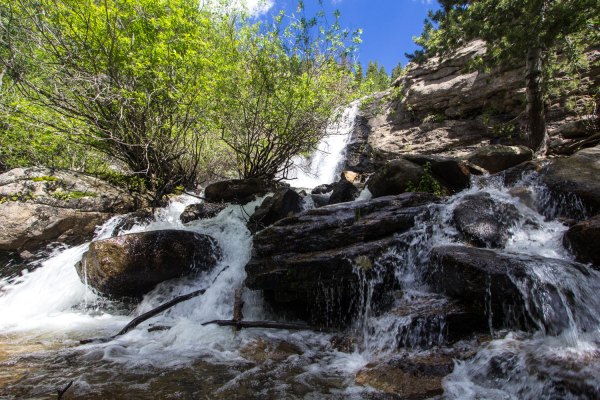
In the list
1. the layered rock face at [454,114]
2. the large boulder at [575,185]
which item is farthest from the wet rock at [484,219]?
the layered rock face at [454,114]

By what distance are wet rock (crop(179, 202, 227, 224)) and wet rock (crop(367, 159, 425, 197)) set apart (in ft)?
18.4

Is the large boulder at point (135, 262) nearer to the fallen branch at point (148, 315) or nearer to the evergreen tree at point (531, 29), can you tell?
the fallen branch at point (148, 315)

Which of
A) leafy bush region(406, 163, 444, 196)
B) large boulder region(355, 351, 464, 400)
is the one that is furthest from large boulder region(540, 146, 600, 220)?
large boulder region(355, 351, 464, 400)

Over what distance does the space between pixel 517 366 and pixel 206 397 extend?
344cm

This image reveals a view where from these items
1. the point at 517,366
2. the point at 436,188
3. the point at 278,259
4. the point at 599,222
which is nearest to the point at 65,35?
the point at 278,259

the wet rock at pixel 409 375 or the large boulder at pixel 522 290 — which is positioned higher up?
the large boulder at pixel 522 290

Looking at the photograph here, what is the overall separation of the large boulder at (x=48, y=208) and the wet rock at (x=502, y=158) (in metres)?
12.7

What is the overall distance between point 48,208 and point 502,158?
47.6 ft

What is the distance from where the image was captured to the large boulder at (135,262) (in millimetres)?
7578

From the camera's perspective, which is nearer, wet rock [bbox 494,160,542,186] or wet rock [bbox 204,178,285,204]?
wet rock [bbox 494,160,542,186]

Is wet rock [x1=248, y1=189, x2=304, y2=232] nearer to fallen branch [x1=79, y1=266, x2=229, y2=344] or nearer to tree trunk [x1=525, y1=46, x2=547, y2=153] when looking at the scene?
fallen branch [x1=79, y1=266, x2=229, y2=344]

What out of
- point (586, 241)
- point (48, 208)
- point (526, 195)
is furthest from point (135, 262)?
point (526, 195)

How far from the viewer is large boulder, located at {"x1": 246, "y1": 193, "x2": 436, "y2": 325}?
6.02 m

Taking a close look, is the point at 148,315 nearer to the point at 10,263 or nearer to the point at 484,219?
the point at 10,263
